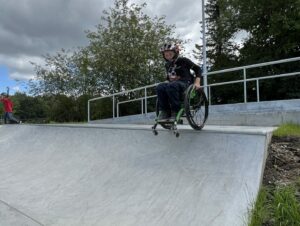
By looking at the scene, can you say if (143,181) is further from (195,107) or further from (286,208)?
(286,208)

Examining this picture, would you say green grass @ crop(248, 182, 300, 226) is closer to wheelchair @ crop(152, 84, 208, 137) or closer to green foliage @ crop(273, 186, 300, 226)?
green foliage @ crop(273, 186, 300, 226)

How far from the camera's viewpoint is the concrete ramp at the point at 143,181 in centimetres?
395

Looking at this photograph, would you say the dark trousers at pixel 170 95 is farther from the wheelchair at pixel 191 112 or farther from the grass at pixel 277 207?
the grass at pixel 277 207

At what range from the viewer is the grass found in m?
3.43

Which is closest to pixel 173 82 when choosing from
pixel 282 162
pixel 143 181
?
pixel 143 181

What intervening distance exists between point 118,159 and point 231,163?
2.22m

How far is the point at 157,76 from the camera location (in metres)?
24.7

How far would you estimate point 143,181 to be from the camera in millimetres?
4902

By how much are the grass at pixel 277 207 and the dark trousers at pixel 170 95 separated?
2.29 m

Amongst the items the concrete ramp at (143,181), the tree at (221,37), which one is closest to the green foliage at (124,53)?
the tree at (221,37)

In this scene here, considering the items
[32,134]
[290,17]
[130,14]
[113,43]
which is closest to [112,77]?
[113,43]

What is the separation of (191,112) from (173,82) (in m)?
0.58

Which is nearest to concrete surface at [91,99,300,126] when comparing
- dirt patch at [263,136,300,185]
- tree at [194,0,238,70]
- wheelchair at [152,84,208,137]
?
wheelchair at [152,84,208,137]

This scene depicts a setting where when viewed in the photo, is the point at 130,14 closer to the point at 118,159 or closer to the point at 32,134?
the point at 32,134
